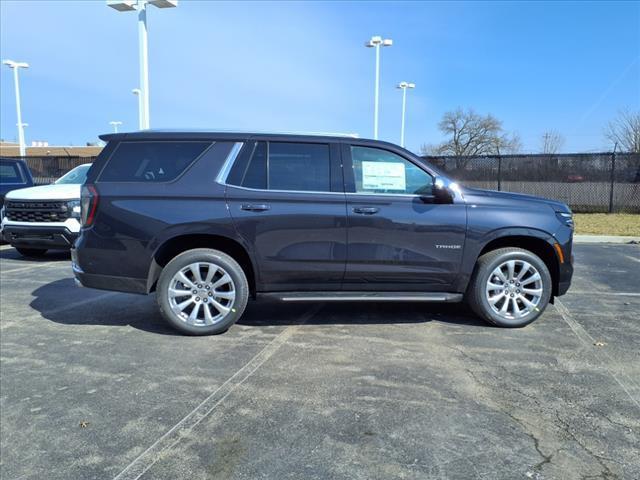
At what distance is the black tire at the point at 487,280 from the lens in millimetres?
4902

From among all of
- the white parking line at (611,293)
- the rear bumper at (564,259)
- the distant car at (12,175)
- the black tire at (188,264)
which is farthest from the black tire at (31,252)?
the white parking line at (611,293)

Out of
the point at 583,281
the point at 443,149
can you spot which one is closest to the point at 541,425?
the point at 583,281

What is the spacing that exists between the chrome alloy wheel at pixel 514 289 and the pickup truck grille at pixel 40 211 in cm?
713

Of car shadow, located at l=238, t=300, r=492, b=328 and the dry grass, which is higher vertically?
the dry grass

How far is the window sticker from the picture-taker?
486cm

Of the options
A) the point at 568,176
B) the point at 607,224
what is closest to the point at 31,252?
the point at 607,224

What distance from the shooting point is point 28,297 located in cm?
635

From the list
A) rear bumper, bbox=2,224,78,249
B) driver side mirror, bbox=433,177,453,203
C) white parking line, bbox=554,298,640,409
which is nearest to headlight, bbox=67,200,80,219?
rear bumper, bbox=2,224,78,249

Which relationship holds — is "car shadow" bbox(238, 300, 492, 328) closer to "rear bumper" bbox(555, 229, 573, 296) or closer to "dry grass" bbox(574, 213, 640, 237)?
"rear bumper" bbox(555, 229, 573, 296)

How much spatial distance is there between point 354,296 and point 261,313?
128 cm

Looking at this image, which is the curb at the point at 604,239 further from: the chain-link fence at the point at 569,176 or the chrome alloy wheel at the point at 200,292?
the chrome alloy wheel at the point at 200,292

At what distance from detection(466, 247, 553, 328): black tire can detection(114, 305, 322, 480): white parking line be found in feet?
6.24

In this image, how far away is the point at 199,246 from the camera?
4914mm

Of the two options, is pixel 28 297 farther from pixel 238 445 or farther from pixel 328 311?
pixel 238 445
